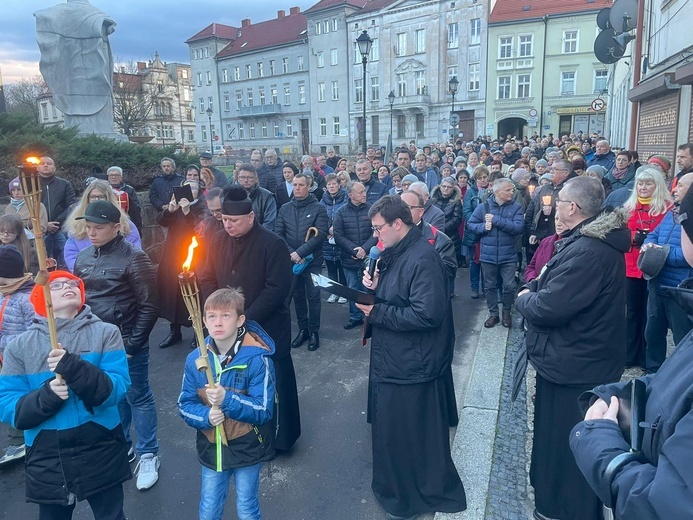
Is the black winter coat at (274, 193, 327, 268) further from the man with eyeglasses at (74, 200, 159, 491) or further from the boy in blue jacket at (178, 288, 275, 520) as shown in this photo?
the boy in blue jacket at (178, 288, 275, 520)

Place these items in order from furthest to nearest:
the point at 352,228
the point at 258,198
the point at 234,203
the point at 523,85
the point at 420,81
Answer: the point at 420,81 < the point at 523,85 < the point at 258,198 < the point at 352,228 < the point at 234,203

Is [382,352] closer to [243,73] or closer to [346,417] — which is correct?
[346,417]

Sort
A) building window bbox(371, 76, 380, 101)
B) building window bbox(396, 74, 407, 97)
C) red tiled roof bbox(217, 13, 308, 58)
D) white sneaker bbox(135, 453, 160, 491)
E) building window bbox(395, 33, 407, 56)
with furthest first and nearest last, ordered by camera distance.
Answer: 1. red tiled roof bbox(217, 13, 308, 58)
2. building window bbox(371, 76, 380, 101)
3. building window bbox(396, 74, 407, 97)
4. building window bbox(395, 33, 407, 56)
5. white sneaker bbox(135, 453, 160, 491)

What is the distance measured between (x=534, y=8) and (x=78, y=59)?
142ft

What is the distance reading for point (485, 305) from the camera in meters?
7.66

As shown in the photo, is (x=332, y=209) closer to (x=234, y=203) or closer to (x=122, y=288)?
(x=234, y=203)

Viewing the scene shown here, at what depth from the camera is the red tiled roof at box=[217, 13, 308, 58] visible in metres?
59.6

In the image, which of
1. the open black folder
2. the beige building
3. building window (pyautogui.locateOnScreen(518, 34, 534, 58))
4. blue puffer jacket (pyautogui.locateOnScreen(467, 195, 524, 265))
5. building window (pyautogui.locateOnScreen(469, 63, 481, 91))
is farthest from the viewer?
building window (pyautogui.locateOnScreen(469, 63, 481, 91))

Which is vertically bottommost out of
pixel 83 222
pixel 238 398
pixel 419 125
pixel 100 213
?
pixel 238 398

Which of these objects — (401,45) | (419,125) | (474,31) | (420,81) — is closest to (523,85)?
(474,31)

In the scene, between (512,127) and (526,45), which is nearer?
(526,45)

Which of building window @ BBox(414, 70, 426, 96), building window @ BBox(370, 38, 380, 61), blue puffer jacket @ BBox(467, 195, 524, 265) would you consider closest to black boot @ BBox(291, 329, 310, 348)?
blue puffer jacket @ BBox(467, 195, 524, 265)

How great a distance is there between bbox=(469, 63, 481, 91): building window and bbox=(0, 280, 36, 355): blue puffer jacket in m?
47.7

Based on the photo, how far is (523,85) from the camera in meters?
44.3
